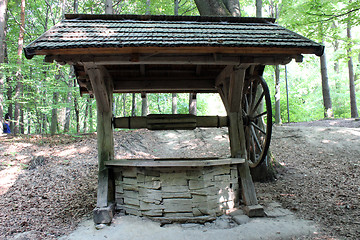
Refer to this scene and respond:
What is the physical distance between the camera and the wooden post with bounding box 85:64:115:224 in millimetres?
4129

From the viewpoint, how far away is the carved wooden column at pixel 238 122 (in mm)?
4426

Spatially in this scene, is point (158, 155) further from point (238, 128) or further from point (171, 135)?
point (238, 128)

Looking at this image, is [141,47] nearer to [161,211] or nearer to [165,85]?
[165,85]

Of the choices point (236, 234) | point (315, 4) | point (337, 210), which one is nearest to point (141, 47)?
point (236, 234)

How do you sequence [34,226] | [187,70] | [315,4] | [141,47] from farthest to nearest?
1. [315,4]
2. [187,70]
3. [34,226]
4. [141,47]

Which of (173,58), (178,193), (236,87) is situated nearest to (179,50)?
(173,58)

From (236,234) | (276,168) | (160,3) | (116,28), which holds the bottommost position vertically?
(236,234)

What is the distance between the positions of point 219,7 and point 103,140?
442 cm

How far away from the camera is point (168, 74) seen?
5.40 meters

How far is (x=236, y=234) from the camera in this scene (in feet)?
12.1

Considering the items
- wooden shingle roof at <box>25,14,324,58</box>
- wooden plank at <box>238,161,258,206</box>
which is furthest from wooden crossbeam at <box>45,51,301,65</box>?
wooden plank at <box>238,161,258,206</box>

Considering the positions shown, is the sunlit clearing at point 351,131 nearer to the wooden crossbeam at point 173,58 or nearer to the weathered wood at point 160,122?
the wooden crossbeam at point 173,58

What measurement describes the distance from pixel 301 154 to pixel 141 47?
255 inches

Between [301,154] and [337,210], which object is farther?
[301,154]
